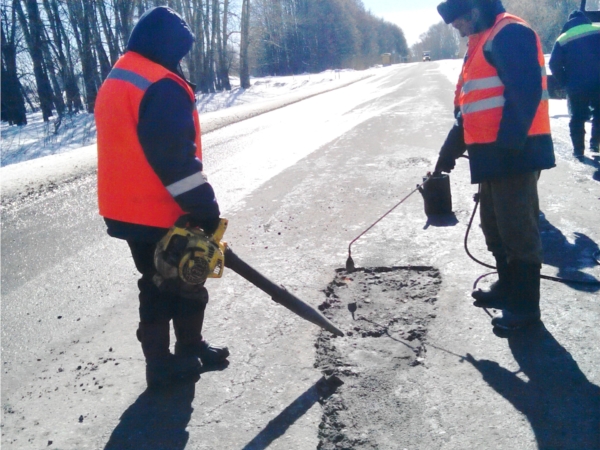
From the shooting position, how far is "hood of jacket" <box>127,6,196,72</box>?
2879mm

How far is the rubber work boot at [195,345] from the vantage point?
327cm

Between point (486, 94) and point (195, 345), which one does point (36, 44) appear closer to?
point (195, 345)

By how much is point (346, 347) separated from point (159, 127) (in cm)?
162

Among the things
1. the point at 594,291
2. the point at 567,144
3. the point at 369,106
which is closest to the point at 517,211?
the point at 594,291

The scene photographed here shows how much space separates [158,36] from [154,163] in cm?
63

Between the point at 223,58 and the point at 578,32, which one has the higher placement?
the point at 223,58

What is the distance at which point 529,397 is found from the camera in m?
2.82

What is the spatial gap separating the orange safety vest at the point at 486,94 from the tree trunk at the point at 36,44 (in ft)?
73.5

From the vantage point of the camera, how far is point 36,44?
22.6m

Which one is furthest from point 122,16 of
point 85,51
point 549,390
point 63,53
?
point 549,390

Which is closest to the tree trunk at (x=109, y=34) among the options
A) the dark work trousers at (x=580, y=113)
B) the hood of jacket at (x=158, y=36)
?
the dark work trousers at (x=580, y=113)

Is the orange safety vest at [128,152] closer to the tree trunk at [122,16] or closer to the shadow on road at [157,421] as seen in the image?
the shadow on road at [157,421]

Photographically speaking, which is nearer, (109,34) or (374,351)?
(374,351)

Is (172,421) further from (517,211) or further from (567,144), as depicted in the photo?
(567,144)
